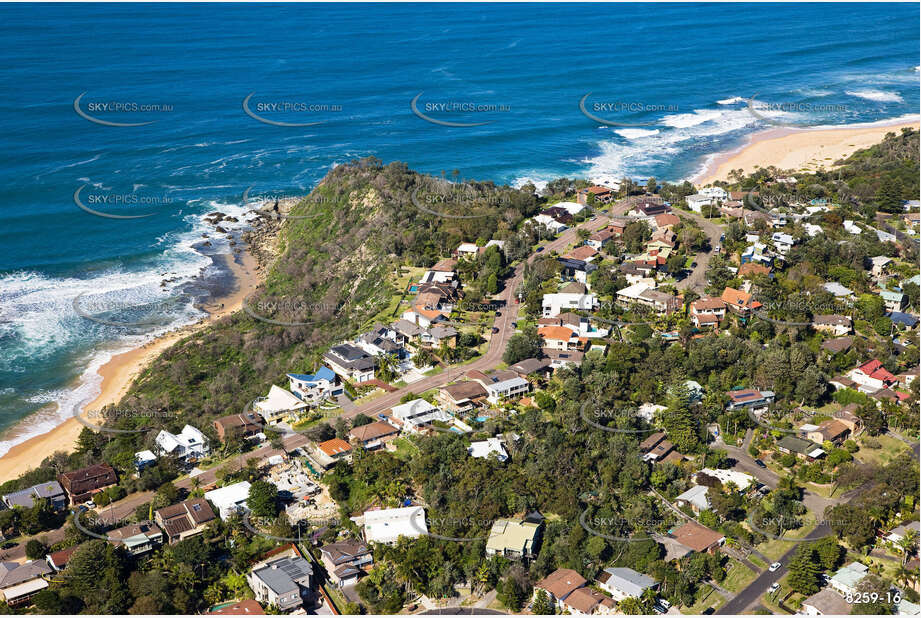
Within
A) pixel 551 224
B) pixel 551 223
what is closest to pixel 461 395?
pixel 551 224

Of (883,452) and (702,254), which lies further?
(702,254)

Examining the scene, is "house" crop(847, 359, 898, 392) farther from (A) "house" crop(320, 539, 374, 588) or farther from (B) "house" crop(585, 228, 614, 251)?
(A) "house" crop(320, 539, 374, 588)

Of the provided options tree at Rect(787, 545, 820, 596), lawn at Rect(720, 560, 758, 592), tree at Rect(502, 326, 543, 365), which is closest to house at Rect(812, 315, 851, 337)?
tree at Rect(502, 326, 543, 365)

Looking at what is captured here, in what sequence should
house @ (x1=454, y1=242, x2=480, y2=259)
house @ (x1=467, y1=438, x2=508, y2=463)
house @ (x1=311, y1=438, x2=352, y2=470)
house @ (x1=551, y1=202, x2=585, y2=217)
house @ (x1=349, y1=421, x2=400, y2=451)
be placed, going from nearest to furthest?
house @ (x1=467, y1=438, x2=508, y2=463) → house @ (x1=311, y1=438, x2=352, y2=470) → house @ (x1=349, y1=421, x2=400, y2=451) → house @ (x1=454, y1=242, x2=480, y2=259) → house @ (x1=551, y1=202, x2=585, y2=217)

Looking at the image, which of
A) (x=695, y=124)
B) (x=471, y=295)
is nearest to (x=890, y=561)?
(x=471, y=295)

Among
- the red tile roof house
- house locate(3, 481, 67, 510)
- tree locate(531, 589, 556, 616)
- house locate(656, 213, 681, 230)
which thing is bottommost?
tree locate(531, 589, 556, 616)

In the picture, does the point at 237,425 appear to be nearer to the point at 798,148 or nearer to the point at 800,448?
the point at 800,448
